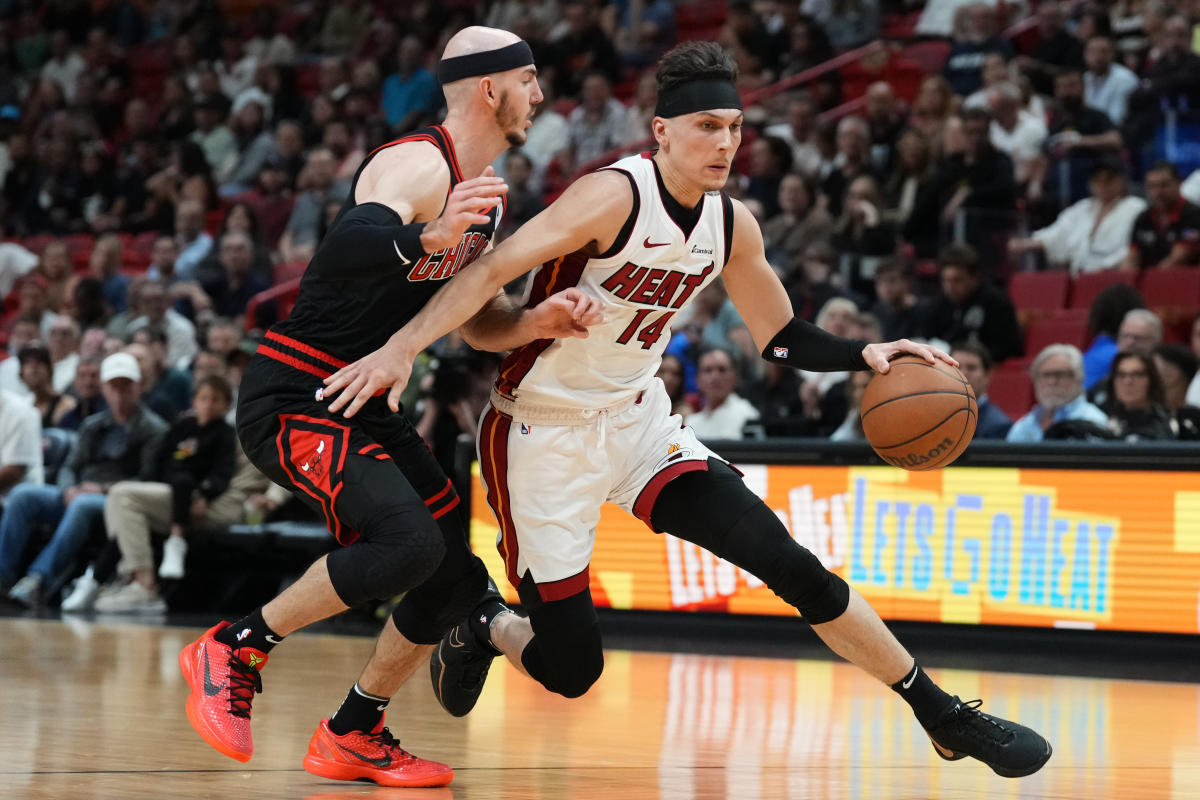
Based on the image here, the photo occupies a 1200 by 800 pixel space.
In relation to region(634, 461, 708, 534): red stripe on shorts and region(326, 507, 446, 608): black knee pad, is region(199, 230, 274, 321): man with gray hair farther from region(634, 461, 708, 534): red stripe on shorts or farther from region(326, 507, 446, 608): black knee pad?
region(326, 507, 446, 608): black knee pad

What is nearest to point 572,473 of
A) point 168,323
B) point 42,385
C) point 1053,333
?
point 1053,333

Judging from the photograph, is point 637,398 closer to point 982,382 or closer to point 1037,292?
point 982,382

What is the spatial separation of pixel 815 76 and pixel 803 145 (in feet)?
4.02

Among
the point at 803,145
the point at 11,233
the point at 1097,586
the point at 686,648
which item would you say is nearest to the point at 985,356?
the point at 1097,586

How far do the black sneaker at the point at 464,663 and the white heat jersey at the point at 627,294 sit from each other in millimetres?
722

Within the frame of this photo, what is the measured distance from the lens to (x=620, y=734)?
570cm

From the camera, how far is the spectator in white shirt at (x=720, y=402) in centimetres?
959

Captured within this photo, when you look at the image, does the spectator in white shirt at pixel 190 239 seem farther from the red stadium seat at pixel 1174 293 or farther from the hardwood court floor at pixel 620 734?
the red stadium seat at pixel 1174 293

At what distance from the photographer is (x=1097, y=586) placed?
798 centimetres

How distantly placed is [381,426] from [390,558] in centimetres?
50

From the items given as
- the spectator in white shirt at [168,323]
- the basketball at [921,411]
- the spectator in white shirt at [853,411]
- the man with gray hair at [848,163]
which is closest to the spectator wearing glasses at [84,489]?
the spectator in white shirt at [168,323]

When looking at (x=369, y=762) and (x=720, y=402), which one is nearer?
(x=369, y=762)

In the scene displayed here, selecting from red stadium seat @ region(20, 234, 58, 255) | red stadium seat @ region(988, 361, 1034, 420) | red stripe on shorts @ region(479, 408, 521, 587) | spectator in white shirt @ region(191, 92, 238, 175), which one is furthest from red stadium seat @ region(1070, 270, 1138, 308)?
red stadium seat @ region(20, 234, 58, 255)

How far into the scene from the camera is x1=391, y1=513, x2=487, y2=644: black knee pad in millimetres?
4695
